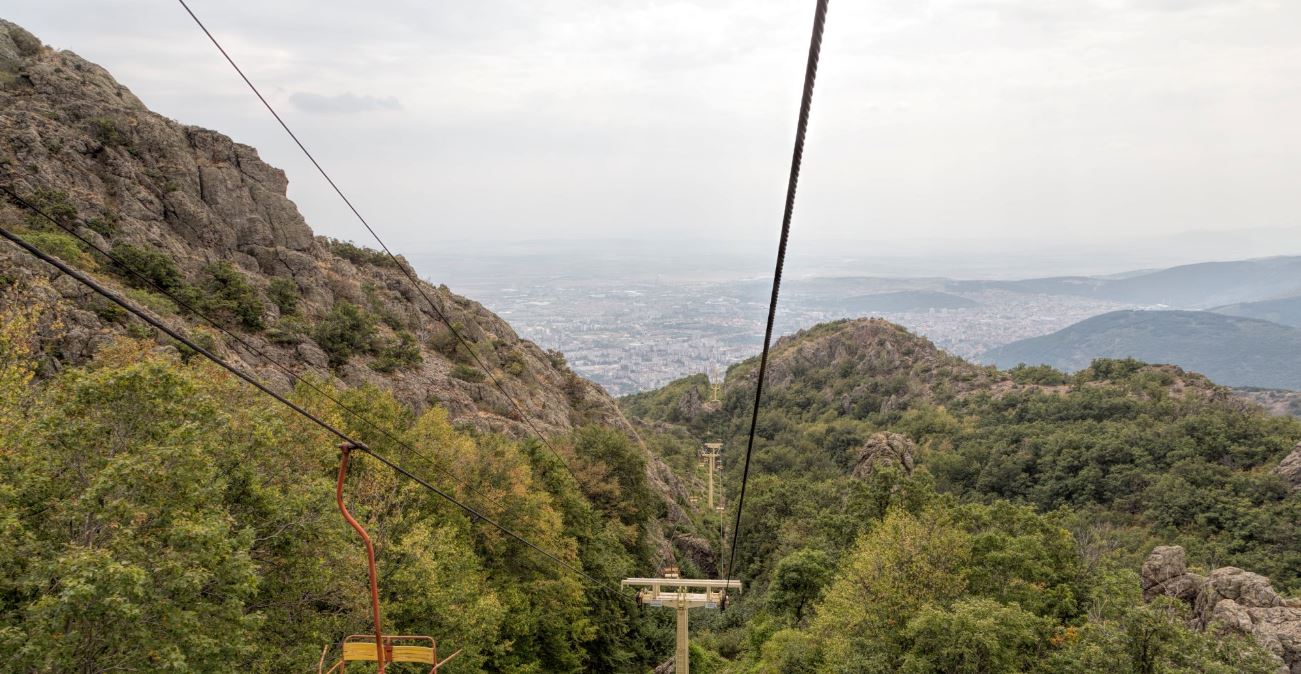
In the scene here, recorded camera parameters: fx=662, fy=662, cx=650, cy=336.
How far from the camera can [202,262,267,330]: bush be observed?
34.0m

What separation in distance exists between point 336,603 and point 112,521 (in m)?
6.07

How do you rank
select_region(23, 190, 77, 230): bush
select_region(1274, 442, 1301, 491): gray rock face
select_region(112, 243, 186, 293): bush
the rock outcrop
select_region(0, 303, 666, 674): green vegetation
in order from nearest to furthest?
select_region(0, 303, 666, 674): green vegetation → the rock outcrop → select_region(112, 243, 186, 293): bush → select_region(23, 190, 77, 230): bush → select_region(1274, 442, 1301, 491): gray rock face

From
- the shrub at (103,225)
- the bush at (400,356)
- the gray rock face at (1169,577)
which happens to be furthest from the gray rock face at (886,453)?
the shrub at (103,225)

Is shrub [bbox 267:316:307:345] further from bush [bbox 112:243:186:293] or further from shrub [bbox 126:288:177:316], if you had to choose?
shrub [bbox 126:288:177:316]

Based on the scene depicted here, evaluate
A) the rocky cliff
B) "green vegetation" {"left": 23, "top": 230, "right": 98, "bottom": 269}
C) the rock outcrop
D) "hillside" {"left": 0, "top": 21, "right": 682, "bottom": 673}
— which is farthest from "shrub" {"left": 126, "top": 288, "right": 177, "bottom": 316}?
the rock outcrop

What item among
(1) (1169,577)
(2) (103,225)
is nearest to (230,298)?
(2) (103,225)

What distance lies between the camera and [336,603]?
610 inches

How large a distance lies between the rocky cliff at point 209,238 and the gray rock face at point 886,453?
73.6ft

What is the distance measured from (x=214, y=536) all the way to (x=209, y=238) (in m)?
35.4

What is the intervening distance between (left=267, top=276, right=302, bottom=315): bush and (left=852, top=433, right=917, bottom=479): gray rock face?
129 feet

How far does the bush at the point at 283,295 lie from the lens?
38.2 metres

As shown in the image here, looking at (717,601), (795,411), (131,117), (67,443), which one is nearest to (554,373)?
(131,117)

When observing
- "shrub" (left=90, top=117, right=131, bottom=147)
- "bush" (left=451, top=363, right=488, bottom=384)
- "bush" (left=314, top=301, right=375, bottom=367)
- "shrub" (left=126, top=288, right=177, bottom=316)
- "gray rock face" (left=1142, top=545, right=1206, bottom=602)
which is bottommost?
"gray rock face" (left=1142, top=545, right=1206, bottom=602)

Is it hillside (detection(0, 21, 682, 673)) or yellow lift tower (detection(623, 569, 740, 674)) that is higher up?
hillside (detection(0, 21, 682, 673))
